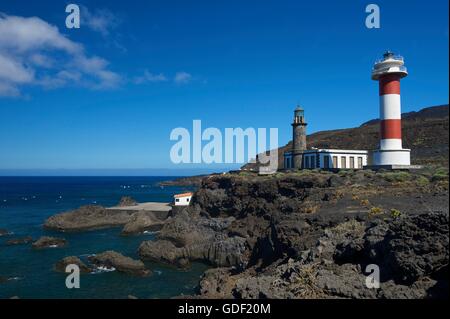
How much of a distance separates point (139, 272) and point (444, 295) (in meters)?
20.5

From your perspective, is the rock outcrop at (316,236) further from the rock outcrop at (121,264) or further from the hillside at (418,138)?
the hillside at (418,138)

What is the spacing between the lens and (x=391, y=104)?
29.8 meters

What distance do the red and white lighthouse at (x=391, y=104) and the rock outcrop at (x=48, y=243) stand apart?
98.3ft

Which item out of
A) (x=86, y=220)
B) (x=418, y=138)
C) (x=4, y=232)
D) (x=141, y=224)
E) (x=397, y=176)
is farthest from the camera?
(x=418, y=138)

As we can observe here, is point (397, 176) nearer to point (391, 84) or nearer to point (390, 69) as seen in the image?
point (391, 84)

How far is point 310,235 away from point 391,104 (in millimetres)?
16362

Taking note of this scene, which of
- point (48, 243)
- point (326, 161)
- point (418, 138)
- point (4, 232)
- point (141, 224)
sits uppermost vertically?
point (418, 138)

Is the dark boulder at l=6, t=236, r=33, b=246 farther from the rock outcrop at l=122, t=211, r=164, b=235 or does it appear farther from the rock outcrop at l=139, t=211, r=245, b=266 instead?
the rock outcrop at l=139, t=211, r=245, b=266

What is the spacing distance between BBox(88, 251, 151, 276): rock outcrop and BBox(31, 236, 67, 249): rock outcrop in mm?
9814

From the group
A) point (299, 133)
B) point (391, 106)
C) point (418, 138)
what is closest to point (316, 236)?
point (391, 106)

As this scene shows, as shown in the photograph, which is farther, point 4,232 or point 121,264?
point 4,232
